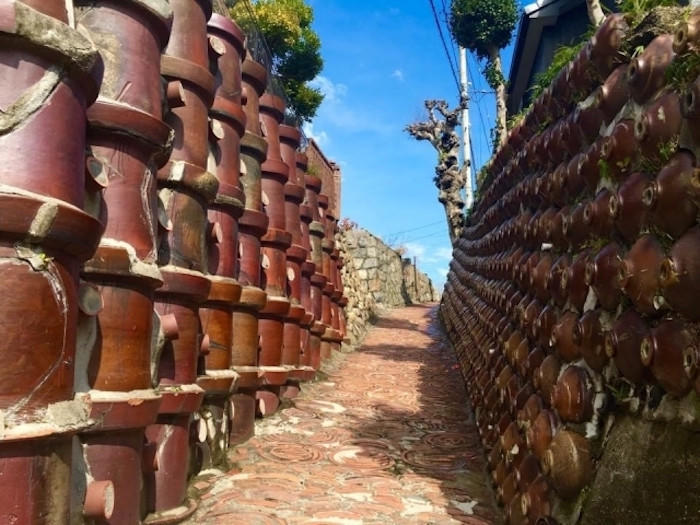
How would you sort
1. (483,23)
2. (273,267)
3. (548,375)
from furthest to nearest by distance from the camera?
1. (483,23)
2. (273,267)
3. (548,375)

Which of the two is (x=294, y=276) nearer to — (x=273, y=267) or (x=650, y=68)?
(x=273, y=267)

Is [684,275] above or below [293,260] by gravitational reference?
below

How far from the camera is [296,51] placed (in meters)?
17.3

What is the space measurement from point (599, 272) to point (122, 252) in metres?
1.79

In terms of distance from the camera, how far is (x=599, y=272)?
2168 millimetres

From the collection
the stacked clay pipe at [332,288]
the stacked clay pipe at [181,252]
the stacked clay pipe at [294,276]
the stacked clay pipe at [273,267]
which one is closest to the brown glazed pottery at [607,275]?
the stacked clay pipe at [181,252]

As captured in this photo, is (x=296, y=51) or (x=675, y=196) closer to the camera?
(x=675, y=196)

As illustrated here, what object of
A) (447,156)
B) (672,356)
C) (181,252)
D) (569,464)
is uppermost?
(447,156)

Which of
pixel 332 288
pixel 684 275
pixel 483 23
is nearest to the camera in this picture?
pixel 684 275

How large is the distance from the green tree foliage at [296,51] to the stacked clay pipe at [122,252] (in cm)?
1453

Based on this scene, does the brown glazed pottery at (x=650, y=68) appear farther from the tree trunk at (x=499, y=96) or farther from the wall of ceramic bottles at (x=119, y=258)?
the tree trunk at (x=499, y=96)

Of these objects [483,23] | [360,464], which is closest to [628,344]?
[360,464]

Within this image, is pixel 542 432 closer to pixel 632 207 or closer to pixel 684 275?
pixel 632 207

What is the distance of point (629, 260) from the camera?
74.7 inches
